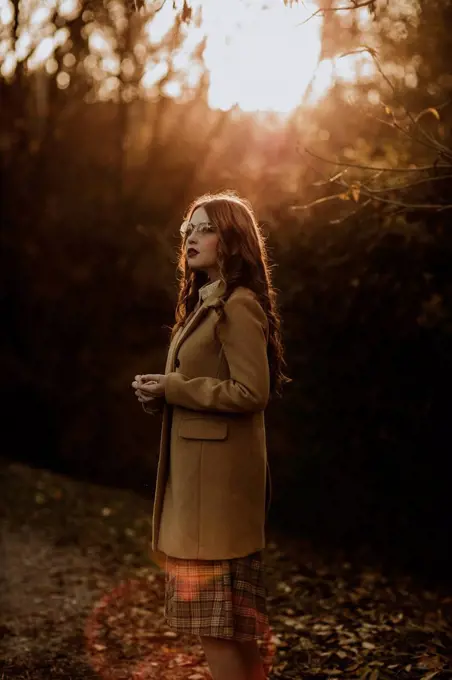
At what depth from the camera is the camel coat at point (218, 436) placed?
125 inches

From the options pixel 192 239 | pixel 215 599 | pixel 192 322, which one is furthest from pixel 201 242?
pixel 215 599

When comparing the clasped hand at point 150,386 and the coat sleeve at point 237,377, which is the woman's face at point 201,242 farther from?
the clasped hand at point 150,386

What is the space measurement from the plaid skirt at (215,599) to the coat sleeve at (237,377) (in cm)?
57

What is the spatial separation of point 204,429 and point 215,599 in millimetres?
590

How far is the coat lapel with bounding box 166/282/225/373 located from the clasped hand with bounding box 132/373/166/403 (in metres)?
0.11

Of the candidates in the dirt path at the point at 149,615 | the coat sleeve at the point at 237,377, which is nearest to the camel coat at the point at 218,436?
the coat sleeve at the point at 237,377

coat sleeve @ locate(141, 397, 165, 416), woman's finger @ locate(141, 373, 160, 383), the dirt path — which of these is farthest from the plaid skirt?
the dirt path

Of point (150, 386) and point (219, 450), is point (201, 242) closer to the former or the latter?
point (150, 386)

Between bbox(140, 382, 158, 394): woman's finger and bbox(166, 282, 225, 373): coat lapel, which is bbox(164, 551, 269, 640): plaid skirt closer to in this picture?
bbox(140, 382, 158, 394): woman's finger

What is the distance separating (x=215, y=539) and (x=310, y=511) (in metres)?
4.81

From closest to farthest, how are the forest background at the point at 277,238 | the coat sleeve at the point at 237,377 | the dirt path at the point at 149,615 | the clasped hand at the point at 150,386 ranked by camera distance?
the coat sleeve at the point at 237,377 < the clasped hand at the point at 150,386 < the dirt path at the point at 149,615 < the forest background at the point at 277,238

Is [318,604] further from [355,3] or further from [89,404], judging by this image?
[89,404]

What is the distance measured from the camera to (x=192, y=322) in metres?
3.34

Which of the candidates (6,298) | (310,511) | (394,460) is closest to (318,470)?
(310,511)
